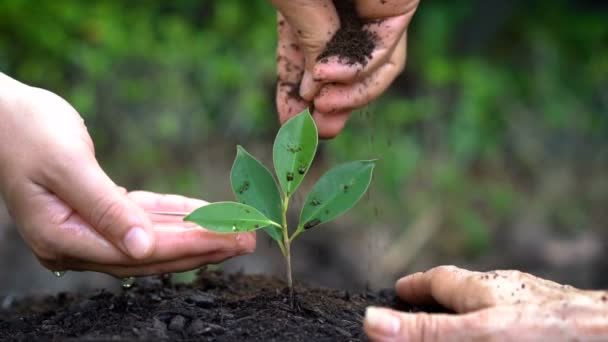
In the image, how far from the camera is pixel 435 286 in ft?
4.39

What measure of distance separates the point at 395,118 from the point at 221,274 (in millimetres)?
1755

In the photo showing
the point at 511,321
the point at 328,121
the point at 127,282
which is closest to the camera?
the point at 511,321

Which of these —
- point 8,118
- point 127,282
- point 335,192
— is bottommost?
point 127,282

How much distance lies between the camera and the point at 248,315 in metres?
1.33

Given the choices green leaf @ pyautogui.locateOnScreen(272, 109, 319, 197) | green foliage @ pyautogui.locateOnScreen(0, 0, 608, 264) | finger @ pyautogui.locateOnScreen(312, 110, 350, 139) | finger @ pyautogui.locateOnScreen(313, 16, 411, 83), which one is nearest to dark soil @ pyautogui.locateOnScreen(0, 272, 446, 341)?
green leaf @ pyautogui.locateOnScreen(272, 109, 319, 197)

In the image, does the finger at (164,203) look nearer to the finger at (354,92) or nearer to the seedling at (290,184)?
the seedling at (290,184)

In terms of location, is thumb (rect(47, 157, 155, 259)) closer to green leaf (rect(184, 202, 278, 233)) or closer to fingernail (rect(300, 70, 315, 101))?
green leaf (rect(184, 202, 278, 233))

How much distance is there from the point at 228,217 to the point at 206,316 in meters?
0.19

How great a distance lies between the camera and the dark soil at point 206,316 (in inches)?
49.1

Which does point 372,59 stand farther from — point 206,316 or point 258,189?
point 206,316

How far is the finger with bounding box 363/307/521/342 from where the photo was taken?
3.63ft

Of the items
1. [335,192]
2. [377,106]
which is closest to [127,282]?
[335,192]

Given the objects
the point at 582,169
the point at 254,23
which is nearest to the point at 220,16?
the point at 254,23

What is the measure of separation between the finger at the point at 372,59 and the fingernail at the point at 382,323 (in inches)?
23.5
